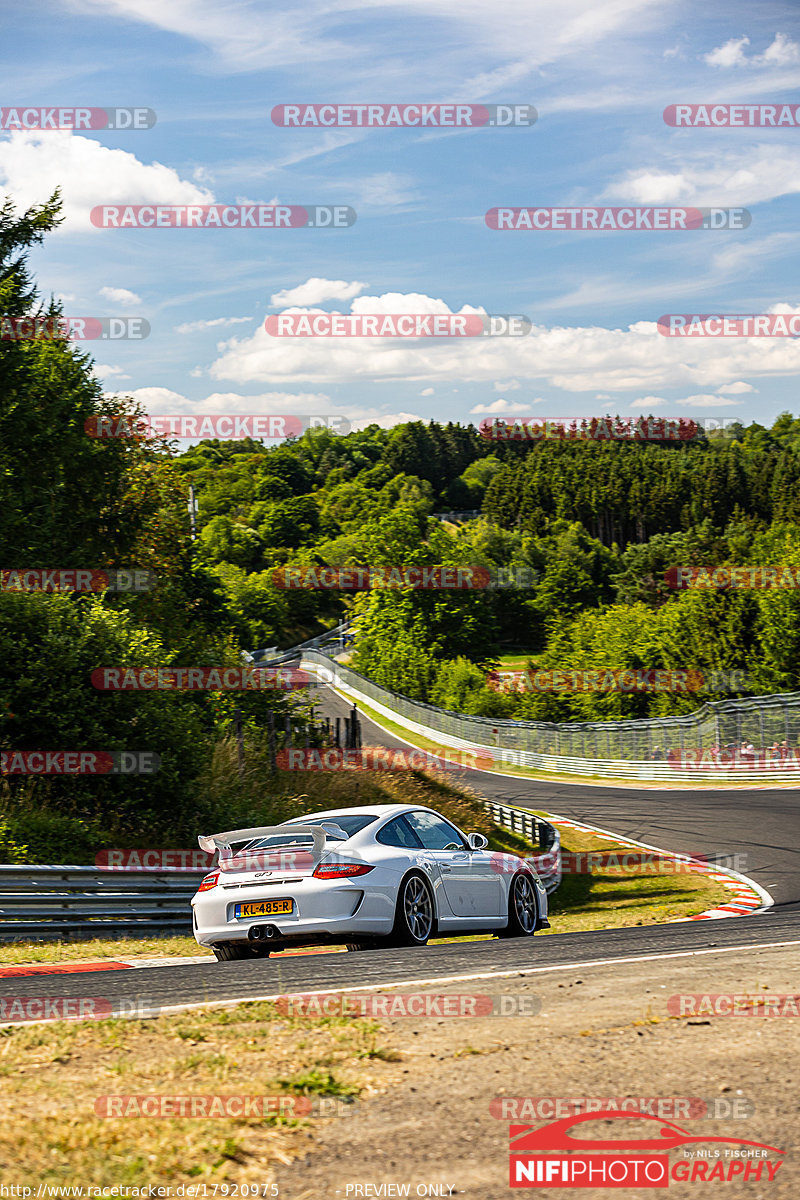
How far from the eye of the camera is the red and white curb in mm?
15977

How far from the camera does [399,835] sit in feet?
33.6

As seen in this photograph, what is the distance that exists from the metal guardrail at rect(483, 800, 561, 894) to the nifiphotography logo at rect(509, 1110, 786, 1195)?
1650 centimetres

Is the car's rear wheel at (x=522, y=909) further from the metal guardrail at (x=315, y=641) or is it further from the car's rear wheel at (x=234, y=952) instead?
the metal guardrail at (x=315, y=641)

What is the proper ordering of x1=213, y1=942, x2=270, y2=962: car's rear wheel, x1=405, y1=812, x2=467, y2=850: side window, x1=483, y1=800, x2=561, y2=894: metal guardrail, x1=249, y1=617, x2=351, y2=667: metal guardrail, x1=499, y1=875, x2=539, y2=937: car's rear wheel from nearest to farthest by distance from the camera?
1. x1=213, y1=942, x2=270, y2=962: car's rear wheel
2. x1=405, y1=812, x2=467, y2=850: side window
3. x1=499, y1=875, x2=539, y2=937: car's rear wheel
4. x1=483, y1=800, x2=561, y2=894: metal guardrail
5. x1=249, y1=617, x2=351, y2=667: metal guardrail

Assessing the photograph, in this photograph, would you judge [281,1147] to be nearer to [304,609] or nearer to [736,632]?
[736,632]

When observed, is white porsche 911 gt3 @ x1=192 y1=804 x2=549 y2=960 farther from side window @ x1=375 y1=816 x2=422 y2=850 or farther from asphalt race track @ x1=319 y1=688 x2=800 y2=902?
asphalt race track @ x1=319 y1=688 x2=800 y2=902

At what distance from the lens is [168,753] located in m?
17.9

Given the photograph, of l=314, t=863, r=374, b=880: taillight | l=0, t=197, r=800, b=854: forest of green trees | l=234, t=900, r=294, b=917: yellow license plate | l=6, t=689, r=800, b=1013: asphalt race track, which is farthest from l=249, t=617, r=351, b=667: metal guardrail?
l=314, t=863, r=374, b=880: taillight

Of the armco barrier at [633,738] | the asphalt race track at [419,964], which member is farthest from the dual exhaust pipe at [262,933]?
the armco barrier at [633,738]

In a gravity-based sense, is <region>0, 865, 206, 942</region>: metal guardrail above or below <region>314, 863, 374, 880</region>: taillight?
below

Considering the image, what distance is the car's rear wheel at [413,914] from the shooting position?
971 centimetres

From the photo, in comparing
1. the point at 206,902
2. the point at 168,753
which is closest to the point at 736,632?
the point at 168,753

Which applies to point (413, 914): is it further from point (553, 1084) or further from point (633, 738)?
point (633, 738)

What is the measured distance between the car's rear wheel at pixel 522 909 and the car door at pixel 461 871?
36cm
